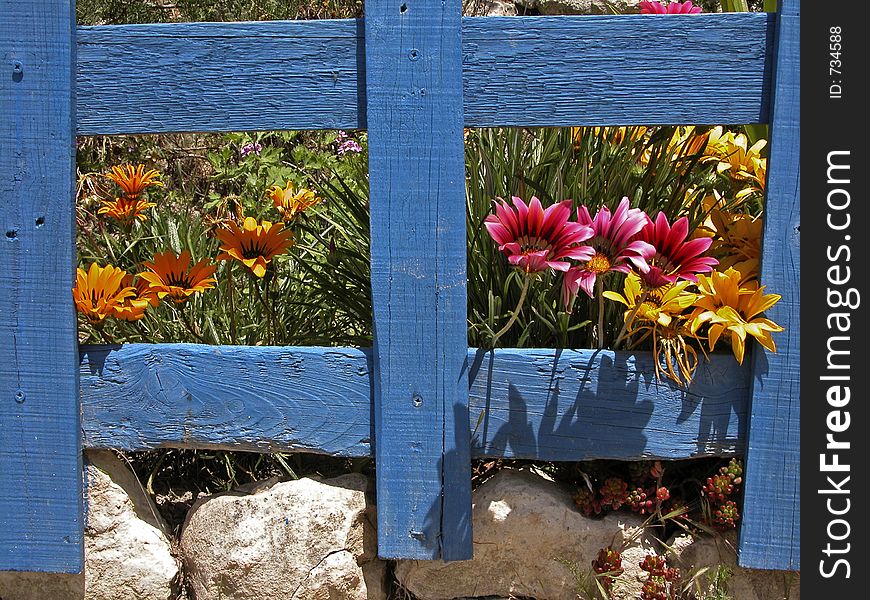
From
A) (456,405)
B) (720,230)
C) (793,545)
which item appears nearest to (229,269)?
(456,405)

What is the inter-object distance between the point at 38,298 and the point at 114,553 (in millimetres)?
670

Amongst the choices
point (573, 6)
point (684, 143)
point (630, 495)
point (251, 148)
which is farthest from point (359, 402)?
point (573, 6)

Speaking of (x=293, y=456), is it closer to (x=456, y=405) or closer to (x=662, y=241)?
(x=456, y=405)

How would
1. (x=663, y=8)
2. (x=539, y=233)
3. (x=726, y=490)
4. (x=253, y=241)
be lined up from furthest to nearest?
(x=663, y=8)
(x=253, y=241)
(x=726, y=490)
(x=539, y=233)

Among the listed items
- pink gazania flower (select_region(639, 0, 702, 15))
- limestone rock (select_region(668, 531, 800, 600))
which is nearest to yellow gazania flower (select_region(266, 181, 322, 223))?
pink gazania flower (select_region(639, 0, 702, 15))

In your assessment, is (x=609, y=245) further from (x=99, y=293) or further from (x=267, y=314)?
(x=99, y=293)

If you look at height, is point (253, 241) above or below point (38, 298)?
above

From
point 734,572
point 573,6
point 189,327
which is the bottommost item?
point 734,572

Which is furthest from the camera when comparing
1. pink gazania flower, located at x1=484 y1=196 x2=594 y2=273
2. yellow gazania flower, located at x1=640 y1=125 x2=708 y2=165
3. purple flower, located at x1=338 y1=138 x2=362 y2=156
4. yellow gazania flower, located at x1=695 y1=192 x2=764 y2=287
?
purple flower, located at x1=338 y1=138 x2=362 y2=156

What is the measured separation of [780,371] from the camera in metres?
2.07

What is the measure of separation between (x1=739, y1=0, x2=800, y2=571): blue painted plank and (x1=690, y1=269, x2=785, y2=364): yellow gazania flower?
0.07 metres

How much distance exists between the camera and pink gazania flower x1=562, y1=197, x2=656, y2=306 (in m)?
1.88

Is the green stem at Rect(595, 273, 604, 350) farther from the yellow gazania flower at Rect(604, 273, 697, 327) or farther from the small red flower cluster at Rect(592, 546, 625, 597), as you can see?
the small red flower cluster at Rect(592, 546, 625, 597)

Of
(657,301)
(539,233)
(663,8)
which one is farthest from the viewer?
(663,8)
